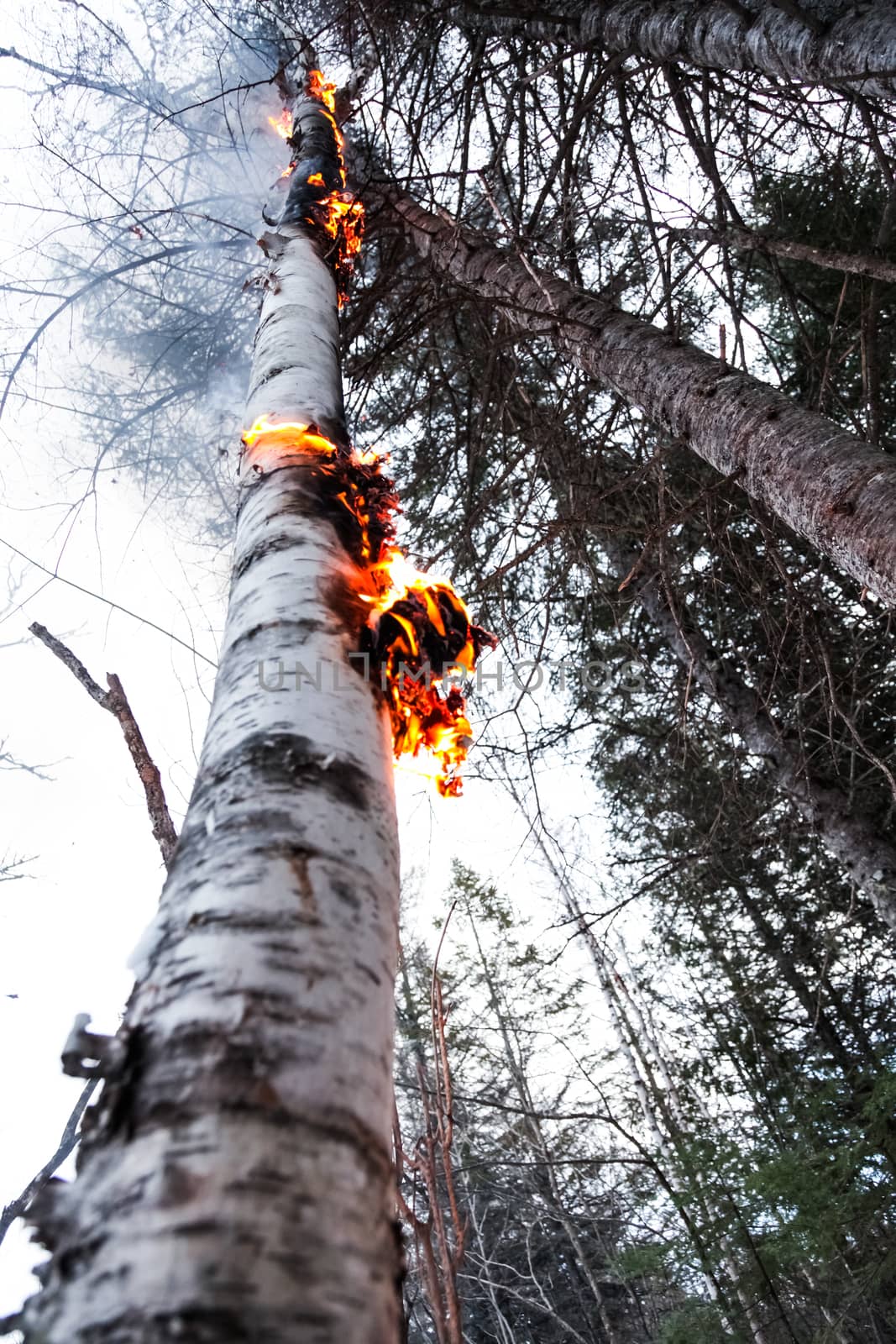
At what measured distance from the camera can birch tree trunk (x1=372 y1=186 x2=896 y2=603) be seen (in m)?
1.54

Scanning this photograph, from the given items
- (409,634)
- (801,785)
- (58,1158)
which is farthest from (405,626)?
(801,785)

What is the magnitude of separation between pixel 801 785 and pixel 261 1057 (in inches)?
170

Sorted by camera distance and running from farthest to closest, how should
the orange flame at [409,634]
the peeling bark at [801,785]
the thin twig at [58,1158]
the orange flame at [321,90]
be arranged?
the orange flame at [321,90], the peeling bark at [801,785], the thin twig at [58,1158], the orange flame at [409,634]

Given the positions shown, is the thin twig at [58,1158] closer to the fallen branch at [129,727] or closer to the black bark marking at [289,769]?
the fallen branch at [129,727]

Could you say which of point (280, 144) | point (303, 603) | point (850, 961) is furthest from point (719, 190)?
point (850, 961)

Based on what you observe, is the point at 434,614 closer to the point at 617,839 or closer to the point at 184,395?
the point at 184,395

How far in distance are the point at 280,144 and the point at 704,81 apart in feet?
13.6

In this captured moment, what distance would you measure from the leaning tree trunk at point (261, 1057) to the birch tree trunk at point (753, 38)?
2033 millimetres

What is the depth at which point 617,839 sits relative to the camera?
749 centimetres

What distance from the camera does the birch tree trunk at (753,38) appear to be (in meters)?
1.98

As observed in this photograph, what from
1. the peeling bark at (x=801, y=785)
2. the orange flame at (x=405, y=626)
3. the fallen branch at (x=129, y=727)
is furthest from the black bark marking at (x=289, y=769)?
the peeling bark at (x=801, y=785)

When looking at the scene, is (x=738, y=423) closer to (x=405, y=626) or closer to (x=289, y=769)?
(x=405, y=626)

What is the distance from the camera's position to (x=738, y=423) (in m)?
1.95

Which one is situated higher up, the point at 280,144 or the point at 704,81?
the point at 280,144
